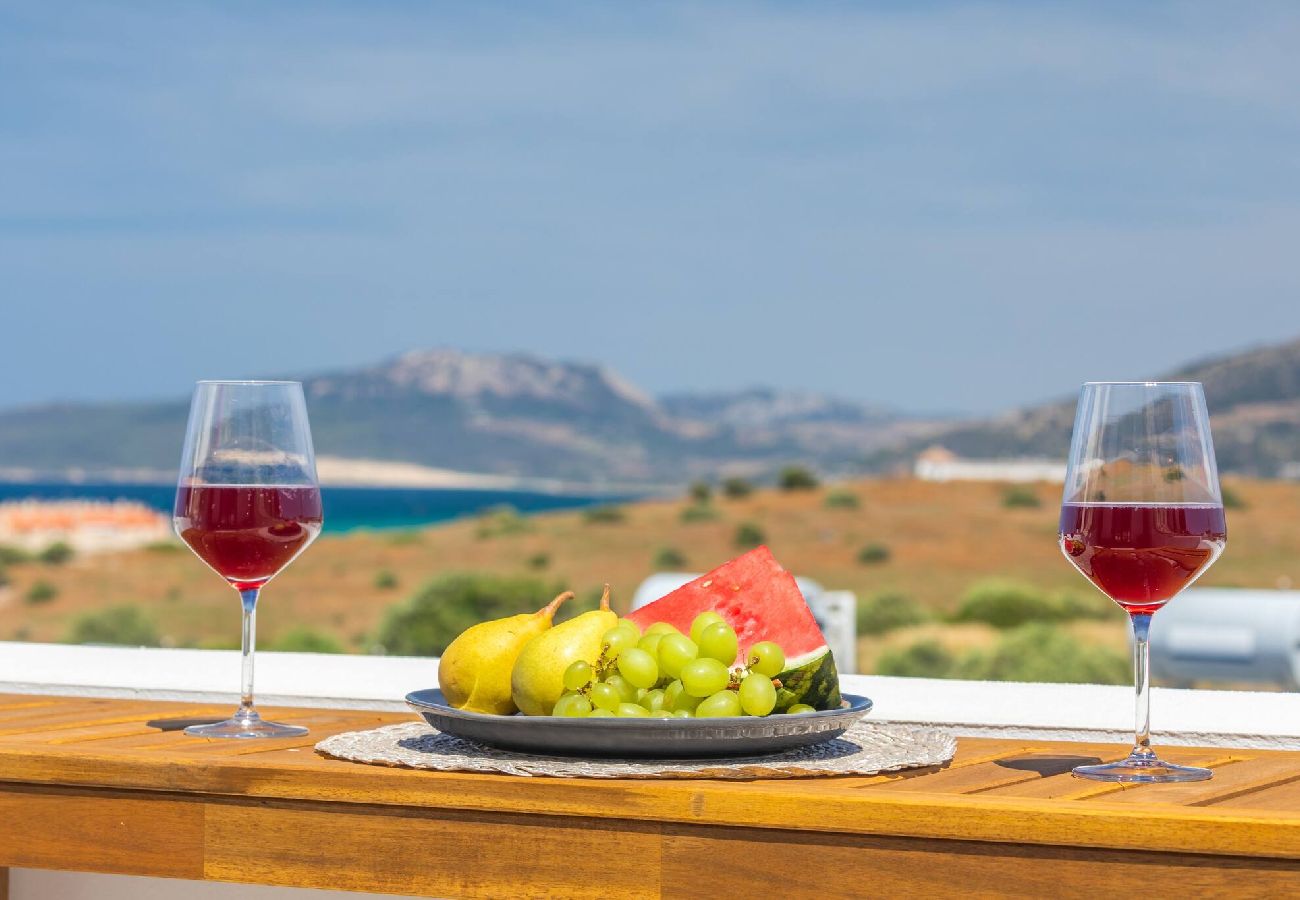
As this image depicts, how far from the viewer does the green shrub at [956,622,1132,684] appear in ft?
66.1

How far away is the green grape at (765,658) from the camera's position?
62.1 inches

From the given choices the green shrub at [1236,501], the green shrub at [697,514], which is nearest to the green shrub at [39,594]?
the green shrub at [697,514]

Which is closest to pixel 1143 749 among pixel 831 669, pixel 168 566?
pixel 831 669

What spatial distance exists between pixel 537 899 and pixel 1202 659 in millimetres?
5886

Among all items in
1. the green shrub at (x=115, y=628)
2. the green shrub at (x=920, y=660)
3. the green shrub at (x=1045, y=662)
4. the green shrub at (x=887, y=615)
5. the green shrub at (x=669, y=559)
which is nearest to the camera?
the green shrub at (x=1045, y=662)

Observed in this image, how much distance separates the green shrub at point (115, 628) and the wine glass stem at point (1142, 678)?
2706cm

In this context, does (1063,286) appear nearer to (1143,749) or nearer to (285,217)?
(285,217)

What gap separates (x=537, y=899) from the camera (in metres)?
1.50

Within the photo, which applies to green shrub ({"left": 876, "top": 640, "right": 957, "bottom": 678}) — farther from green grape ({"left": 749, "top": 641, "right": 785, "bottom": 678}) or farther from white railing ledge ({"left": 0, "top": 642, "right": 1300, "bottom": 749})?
green grape ({"left": 749, "top": 641, "right": 785, "bottom": 678})

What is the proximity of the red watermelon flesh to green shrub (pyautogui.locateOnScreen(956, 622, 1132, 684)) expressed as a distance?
17904mm

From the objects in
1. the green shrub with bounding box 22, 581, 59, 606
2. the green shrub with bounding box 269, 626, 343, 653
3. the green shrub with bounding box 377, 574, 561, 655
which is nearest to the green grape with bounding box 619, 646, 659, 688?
the green shrub with bounding box 377, 574, 561, 655

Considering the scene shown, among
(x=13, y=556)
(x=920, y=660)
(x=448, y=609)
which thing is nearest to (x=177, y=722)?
(x=920, y=660)

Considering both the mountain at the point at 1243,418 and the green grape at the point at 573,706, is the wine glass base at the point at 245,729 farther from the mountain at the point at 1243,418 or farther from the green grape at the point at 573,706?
the mountain at the point at 1243,418

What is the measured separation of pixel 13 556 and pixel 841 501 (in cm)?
2113
